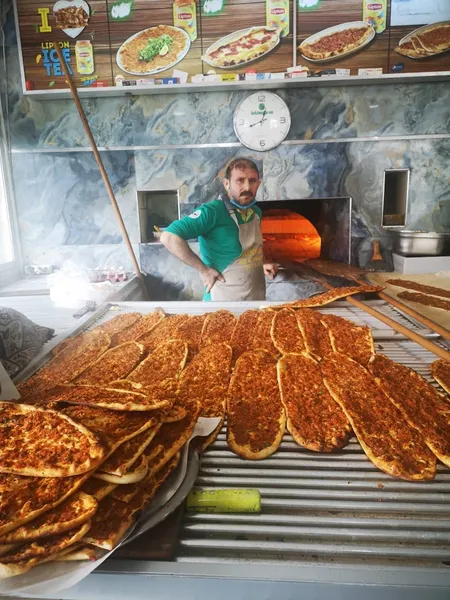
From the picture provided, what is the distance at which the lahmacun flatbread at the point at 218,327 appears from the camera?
1.93 meters

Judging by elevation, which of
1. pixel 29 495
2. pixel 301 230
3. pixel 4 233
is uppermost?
pixel 4 233

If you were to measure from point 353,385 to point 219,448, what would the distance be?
552 mm

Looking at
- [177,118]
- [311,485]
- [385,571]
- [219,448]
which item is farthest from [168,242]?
[385,571]

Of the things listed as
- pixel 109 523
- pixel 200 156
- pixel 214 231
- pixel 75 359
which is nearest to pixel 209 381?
pixel 75 359

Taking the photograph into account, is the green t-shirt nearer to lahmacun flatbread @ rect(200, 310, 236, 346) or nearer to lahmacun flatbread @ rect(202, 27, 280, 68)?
lahmacun flatbread @ rect(200, 310, 236, 346)

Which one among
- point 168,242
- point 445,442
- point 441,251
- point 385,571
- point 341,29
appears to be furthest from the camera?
point 441,251

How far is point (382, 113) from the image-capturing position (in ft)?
13.0

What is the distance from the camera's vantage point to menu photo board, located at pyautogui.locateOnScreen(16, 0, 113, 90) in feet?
12.0

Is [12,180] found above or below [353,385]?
above

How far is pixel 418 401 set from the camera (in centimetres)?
138

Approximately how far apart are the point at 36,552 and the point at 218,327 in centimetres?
134

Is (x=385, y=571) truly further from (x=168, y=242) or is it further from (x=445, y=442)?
(x=168, y=242)

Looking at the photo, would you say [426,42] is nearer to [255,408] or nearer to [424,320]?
[424,320]

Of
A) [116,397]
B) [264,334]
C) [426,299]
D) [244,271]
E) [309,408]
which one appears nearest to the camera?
[116,397]
